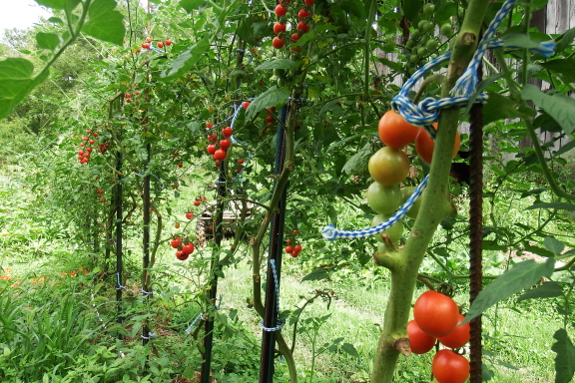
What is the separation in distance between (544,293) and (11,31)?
15909 millimetres

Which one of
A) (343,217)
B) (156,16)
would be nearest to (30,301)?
(156,16)

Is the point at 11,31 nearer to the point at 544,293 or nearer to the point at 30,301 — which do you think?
the point at 30,301

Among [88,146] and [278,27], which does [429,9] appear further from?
[88,146]

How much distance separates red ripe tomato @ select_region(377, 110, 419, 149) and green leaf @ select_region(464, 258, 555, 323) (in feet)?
0.61

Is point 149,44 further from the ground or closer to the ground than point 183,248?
further from the ground

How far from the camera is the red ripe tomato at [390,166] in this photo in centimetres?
46

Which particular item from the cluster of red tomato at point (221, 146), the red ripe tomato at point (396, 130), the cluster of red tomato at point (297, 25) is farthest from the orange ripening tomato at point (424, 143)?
the cluster of red tomato at point (221, 146)

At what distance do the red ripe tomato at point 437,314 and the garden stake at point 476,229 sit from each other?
0.07ft

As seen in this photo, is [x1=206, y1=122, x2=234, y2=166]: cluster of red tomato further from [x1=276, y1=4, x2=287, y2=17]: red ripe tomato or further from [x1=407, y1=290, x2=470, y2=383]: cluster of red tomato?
[x1=407, y1=290, x2=470, y2=383]: cluster of red tomato

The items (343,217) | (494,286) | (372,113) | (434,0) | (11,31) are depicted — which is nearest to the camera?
(494,286)

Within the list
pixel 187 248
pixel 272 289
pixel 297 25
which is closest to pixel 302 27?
pixel 297 25

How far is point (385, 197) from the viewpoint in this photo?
0.48m

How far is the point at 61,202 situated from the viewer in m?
2.85

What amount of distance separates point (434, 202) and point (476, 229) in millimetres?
58
